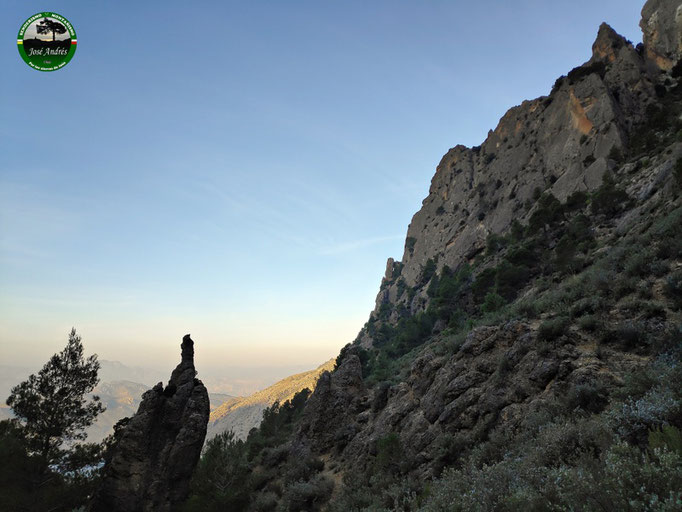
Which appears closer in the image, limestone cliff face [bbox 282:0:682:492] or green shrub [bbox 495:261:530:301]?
limestone cliff face [bbox 282:0:682:492]

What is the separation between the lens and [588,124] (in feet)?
193

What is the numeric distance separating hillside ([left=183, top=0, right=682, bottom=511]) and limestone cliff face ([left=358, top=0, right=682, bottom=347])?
782 mm

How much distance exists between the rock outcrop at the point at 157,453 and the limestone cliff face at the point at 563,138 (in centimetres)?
5723

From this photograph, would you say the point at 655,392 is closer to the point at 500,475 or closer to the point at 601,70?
the point at 500,475

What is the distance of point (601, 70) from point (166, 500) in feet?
306

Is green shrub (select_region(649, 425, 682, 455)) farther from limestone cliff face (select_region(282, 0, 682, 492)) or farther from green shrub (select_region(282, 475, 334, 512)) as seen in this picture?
green shrub (select_region(282, 475, 334, 512))

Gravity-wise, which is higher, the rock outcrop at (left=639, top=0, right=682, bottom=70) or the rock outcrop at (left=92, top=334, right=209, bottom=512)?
the rock outcrop at (left=639, top=0, right=682, bottom=70)

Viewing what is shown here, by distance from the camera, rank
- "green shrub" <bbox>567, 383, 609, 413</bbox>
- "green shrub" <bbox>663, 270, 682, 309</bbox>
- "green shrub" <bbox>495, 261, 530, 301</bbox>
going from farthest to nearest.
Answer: "green shrub" <bbox>495, 261, 530, 301</bbox> → "green shrub" <bbox>663, 270, 682, 309</bbox> → "green shrub" <bbox>567, 383, 609, 413</bbox>

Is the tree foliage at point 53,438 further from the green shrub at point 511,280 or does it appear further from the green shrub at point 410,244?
the green shrub at point 410,244

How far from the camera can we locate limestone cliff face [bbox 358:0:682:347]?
183 feet

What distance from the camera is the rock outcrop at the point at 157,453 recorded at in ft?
58.0

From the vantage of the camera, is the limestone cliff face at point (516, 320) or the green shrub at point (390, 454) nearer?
the limestone cliff face at point (516, 320)

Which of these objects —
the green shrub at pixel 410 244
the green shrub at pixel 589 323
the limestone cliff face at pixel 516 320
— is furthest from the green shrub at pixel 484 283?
the green shrub at pixel 410 244

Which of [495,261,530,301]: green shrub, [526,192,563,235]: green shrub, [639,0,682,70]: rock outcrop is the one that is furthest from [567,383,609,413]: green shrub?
[639,0,682,70]: rock outcrop
